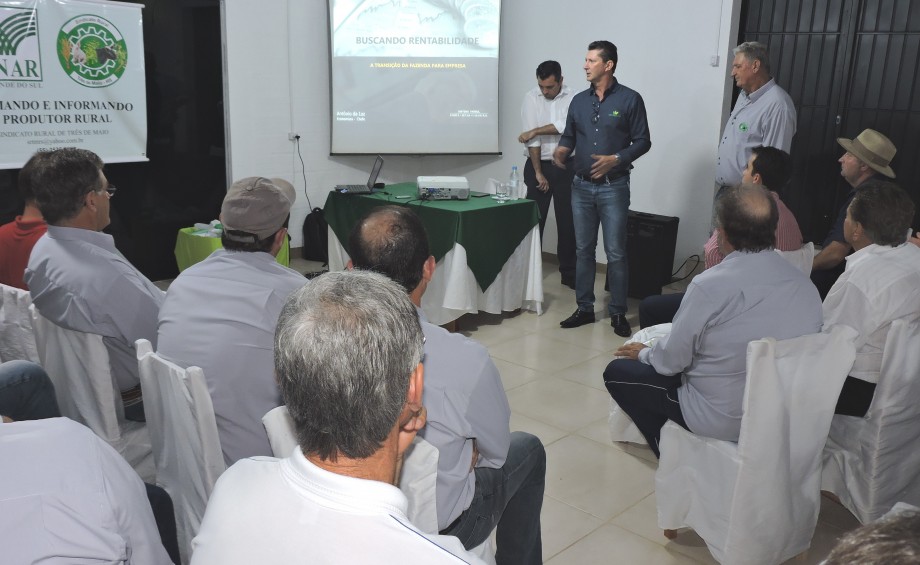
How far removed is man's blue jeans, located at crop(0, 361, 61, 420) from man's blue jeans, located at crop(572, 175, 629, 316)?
3185mm

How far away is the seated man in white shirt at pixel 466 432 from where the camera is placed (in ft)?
5.56

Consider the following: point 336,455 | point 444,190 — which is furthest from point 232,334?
point 444,190

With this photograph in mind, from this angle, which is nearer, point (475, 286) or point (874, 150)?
point (874, 150)

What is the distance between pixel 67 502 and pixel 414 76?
574cm

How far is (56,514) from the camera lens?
3.50 ft

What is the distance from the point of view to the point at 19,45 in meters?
4.84

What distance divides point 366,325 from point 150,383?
3.44 ft

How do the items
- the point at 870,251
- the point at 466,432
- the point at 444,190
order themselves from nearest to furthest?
1. the point at 466,432
2. the point at 870,251
3. the point at 444,190

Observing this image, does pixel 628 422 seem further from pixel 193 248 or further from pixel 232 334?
pixel 193 248

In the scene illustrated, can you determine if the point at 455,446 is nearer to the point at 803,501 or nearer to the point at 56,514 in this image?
the point at 56,514

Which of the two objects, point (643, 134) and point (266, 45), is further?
point (266, 45)

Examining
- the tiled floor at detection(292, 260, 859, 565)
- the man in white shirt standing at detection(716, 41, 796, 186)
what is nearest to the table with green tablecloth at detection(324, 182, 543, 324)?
the tiled floor at detection(292, 260, 859, 565)

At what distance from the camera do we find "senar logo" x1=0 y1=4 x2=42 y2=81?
4.77 meters

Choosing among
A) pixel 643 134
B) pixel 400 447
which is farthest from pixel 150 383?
pixel 643 134
